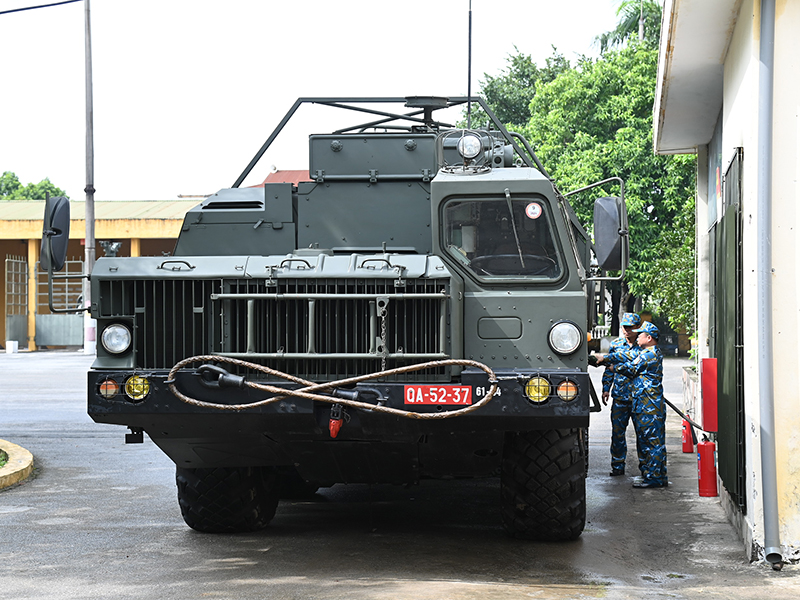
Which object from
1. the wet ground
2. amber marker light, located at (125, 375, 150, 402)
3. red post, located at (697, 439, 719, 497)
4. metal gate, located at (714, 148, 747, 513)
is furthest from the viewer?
red post, located at (697, 439, 719, 497)

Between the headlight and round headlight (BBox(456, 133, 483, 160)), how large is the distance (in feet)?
4.50

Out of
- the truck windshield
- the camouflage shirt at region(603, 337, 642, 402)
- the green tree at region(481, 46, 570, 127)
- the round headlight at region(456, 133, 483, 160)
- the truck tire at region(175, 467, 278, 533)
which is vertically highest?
the green tree at region(481, 46, 570, 127)

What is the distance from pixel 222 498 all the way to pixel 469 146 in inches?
119

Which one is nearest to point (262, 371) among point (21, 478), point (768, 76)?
point (768, 76)

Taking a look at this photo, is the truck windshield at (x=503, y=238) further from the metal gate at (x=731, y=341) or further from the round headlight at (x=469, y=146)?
the metal gate at (x=731, y=341)

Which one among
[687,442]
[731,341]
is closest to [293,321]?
[731,341]

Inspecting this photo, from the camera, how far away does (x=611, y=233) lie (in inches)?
256

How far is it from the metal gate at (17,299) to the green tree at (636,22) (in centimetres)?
2751

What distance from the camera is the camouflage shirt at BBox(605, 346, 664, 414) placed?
962 cm

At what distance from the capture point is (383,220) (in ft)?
24.5

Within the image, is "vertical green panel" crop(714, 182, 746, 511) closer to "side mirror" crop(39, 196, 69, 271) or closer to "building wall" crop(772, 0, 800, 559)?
"building wall" crop(772, 0, 800, 559)

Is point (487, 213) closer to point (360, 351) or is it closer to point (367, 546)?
point (360, 351)

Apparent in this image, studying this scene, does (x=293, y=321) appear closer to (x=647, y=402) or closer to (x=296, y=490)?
(x=296, y=490)

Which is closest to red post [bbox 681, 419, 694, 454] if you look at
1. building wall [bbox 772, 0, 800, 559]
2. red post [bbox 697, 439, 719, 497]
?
red post [bbox 697, 439, 719, 497]
